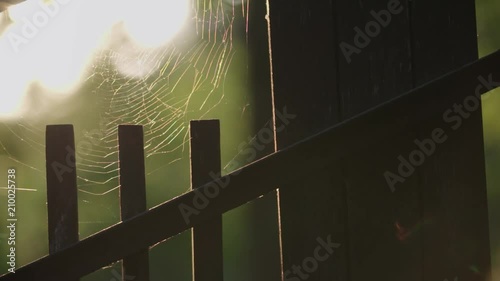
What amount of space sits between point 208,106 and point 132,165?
6294 mm

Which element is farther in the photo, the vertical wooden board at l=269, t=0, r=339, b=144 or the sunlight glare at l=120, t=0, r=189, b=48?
the sunlight glare at l=120, t=0, r=189, b=48

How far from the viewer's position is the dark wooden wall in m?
1.57

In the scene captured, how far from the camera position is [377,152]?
157cm

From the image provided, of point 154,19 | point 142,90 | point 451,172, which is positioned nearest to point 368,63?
point 451,172

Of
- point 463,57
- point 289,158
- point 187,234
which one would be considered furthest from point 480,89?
point 187,234

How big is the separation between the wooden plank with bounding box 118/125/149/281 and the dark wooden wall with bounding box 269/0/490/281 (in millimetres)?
371

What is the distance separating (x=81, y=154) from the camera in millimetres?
7895

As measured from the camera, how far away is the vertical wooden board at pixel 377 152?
1.56 meters

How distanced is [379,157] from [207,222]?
49 cm

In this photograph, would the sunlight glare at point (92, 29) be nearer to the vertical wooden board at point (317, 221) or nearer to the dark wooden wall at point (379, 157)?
the dark wooden wall at point (379, 157)

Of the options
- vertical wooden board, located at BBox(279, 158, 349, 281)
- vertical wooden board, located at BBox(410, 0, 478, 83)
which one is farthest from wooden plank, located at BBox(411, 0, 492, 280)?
vertical wooden board, located at BBox(279, 158, 349, 281)

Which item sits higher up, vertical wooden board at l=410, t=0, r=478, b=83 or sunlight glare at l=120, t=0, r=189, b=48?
sunlight glare at l=120, t=0, r=189, b=48

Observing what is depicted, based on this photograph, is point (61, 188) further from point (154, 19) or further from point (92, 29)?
point (92, 29)

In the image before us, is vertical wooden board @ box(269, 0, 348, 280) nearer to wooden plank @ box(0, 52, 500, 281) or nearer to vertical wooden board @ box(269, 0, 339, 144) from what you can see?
vertical wooden board @ box(269, 0, 339, 144)
